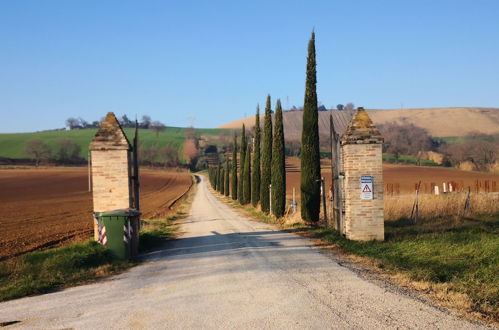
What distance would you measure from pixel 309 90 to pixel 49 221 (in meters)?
17.5

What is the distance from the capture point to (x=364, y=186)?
44.7 feet

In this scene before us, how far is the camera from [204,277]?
9.49 m

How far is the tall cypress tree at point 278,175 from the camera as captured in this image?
26.0 meters

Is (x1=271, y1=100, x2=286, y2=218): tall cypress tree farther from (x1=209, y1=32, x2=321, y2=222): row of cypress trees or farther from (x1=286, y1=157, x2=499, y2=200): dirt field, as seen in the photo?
(x1=286, y1=157, x2=499, y2=200): dirt field

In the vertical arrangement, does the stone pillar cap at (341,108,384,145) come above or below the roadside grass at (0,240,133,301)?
above

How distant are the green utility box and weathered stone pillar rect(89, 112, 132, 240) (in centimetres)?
180

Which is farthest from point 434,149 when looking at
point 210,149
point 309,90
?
point 309,90

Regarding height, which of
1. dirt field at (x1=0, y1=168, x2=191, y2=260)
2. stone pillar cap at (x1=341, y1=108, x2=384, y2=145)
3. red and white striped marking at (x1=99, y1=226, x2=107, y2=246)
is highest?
stone pillar cap at (x1=341, y1=108, x2=384, y2=145)

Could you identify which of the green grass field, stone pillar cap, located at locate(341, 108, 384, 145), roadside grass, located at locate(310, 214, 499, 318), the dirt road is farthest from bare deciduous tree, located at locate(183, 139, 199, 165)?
the dirt road

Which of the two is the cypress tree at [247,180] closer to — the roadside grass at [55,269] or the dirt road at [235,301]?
the roadside grass at [55,269]

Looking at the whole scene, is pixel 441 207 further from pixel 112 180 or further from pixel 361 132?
pixel 112 180

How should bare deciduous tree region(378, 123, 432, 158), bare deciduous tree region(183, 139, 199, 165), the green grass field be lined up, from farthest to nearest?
1. bare deciduous tree region(183, 139, 199, 165)
2. the green grass field
3. bare deciduous tree region(378, 123, 432, 158)

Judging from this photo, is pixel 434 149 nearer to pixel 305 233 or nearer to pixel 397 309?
pixel 305 233

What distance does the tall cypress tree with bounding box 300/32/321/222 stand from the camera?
20906mm
